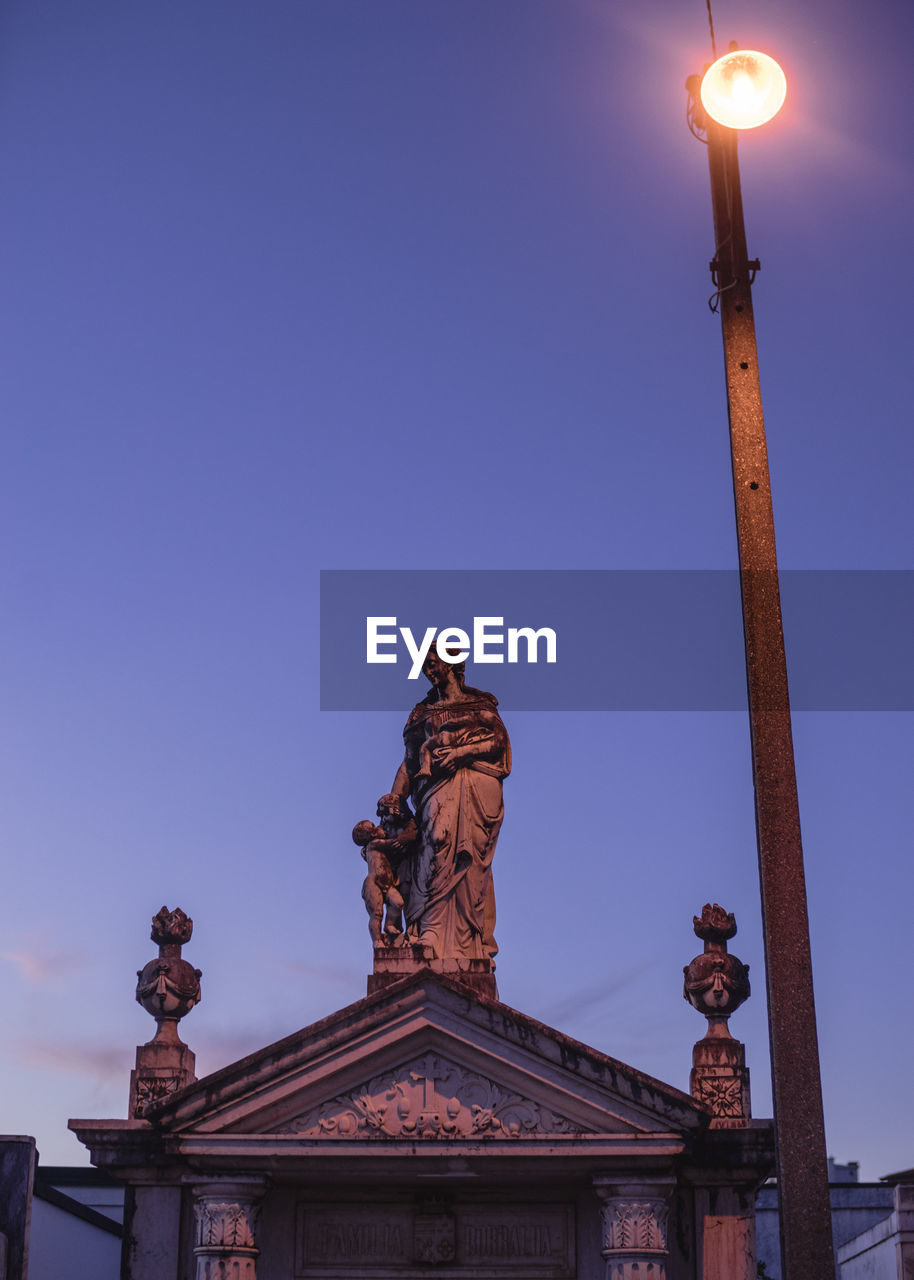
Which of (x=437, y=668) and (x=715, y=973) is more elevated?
(x=437, y=668)

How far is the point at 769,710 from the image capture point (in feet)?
31.2

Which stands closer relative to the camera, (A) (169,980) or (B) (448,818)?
(A) (169,980)

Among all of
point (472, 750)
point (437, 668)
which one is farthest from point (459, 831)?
point (437, 668)

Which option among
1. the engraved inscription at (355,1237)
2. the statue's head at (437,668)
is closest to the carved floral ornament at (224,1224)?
the engraved inscription at (355,1237)

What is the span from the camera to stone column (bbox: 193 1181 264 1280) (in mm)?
15438

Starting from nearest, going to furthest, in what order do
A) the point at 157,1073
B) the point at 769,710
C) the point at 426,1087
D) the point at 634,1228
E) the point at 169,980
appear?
the point at 769,710
the point at 634,1228
the point at 426,1087
the point at 157,1073
the point at 169,980

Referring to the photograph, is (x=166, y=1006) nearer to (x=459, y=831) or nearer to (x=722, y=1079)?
(x=459, y=831)

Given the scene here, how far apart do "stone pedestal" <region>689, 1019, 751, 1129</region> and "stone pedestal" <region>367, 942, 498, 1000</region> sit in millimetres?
2220

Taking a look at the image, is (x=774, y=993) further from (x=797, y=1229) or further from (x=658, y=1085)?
(x=658, y=1085)

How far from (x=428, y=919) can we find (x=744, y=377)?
8.49 meters

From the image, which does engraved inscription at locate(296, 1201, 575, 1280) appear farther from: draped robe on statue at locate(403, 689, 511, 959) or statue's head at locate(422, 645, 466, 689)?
statue's head at locate(422, 645, 466, 689)

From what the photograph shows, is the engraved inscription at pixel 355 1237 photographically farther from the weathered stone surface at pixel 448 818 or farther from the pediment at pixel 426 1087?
the weathered stone surface at pixel 448 818

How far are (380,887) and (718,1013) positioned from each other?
152 inches

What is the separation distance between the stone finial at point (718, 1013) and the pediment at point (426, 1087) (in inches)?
22.1
